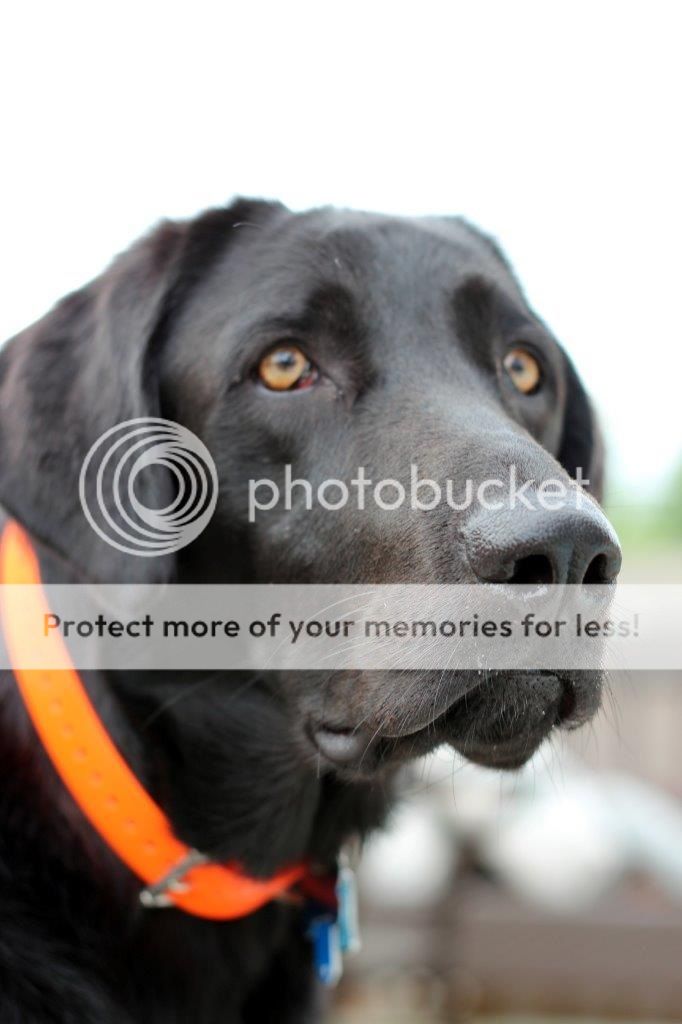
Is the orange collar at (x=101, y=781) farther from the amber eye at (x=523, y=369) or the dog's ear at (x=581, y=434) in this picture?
the dog's ear at (x=581, y=434)

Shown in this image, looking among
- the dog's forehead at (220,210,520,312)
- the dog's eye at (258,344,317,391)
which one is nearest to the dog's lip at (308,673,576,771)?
the dog's eye at (258,344,317,391)

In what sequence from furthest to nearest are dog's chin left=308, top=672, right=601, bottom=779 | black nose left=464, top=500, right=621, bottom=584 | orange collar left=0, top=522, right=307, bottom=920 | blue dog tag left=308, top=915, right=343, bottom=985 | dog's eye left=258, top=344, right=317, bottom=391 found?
blue dog tag left=308, top=915, right=343, bottom=985
dog's eye left=258, top=344, right=317, bottom=391
orange collar left=0, top=522, right=307, bottom=920
dog's chin left=308, top=672, right=601, bottom=779
black nose left=464, top=500, right=621, bottom=584

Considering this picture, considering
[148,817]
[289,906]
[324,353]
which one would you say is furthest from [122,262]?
[289,906]

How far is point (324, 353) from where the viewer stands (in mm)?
2227

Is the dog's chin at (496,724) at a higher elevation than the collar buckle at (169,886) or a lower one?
higher

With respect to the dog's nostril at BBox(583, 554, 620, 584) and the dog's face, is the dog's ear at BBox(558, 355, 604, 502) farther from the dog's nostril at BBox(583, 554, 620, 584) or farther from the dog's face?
the dog's nostril at BBox(583, 554, 620, 584)

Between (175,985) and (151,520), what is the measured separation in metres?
0.92

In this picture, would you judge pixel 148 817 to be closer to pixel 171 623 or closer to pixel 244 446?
pixel 171 623

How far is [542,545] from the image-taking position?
1591mm

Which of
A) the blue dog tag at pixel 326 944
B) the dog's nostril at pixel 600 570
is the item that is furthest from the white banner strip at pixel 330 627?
the blue dog tag at pixel 326 944

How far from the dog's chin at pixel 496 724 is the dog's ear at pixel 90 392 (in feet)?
1.77

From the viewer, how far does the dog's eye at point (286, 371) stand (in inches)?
87.5

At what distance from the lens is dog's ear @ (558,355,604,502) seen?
9.30 feet

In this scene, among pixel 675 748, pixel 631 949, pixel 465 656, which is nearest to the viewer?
pixel 465 656
